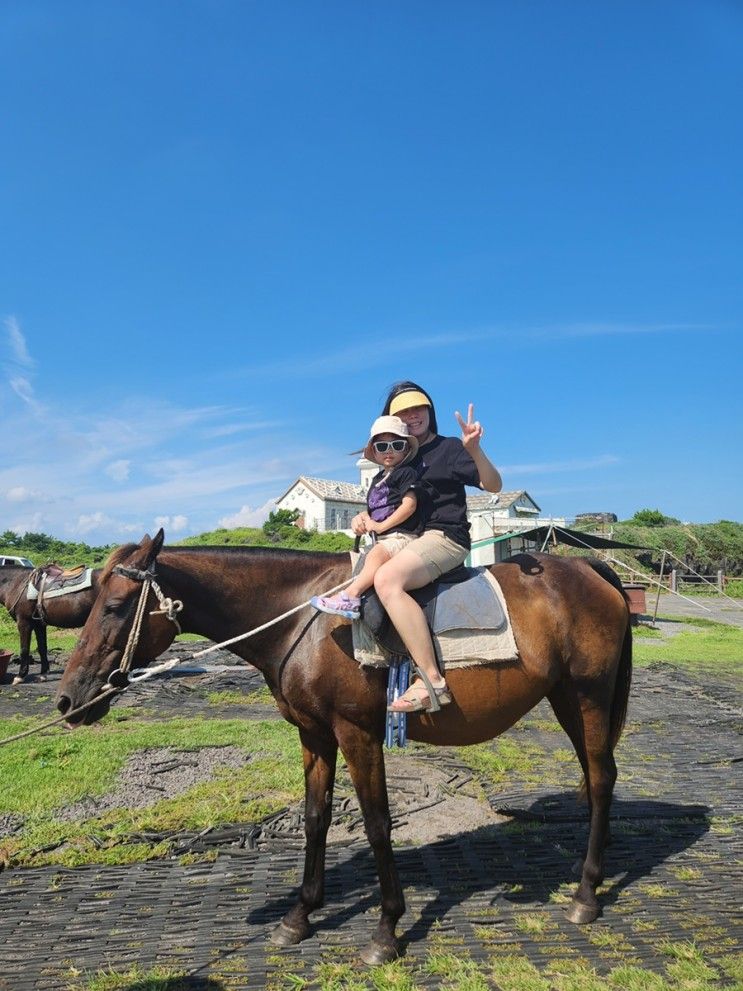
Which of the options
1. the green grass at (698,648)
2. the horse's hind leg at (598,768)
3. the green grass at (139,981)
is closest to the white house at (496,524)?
the green grass at (698,648)

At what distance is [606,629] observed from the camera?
4.29 m

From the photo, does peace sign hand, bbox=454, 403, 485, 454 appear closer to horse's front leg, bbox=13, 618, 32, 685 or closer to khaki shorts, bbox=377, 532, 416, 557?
khaki shorts, bbox=377, 532, 416, 557

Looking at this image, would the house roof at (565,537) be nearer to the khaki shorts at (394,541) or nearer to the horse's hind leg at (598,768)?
the horse's hind leg at (598,768)

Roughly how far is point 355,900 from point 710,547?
3944 cm

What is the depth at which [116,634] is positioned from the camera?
12.2 ft

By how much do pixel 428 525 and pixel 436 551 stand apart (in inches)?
7.0

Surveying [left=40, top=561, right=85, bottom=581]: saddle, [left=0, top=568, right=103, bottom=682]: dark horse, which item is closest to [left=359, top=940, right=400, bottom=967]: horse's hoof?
[left=0, top=568, right=103, bottom=682]: dark horse

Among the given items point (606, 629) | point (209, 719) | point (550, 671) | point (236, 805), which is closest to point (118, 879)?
point (236, 805)

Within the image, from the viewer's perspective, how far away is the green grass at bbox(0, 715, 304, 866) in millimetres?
4852

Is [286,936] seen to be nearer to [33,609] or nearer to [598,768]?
[598,768]

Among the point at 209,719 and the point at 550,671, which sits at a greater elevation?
the point at 550,671

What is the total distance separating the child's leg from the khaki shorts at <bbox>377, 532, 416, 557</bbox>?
0.02 m

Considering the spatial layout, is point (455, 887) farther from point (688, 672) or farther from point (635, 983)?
point (688, 672)

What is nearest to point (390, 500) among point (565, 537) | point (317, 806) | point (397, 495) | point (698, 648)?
point (397, 495)
